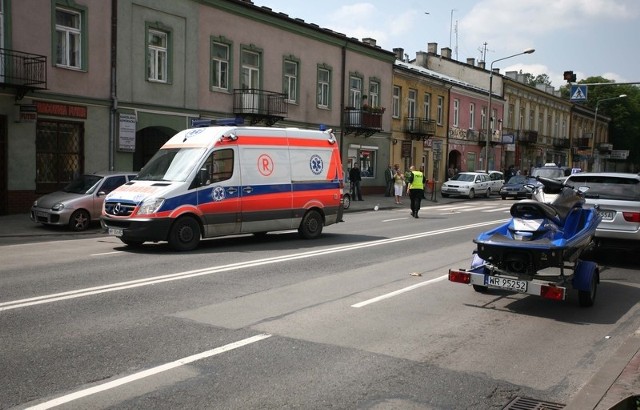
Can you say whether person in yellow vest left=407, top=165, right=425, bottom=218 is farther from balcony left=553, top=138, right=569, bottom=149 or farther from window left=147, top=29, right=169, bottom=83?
balcony left=553, top=138, right=569, bottom=149

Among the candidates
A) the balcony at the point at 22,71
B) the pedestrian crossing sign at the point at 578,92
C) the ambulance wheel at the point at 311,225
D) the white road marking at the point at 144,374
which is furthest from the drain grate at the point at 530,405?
the pedestrian crossing sign at the point at 578,92

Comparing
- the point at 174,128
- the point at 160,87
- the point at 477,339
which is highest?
the point at 160,87

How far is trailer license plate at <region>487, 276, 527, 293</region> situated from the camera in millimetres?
7513

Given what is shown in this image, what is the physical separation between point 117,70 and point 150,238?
11958 mm

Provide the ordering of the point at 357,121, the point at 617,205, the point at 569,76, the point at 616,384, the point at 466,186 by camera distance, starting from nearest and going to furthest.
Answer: the point at 616,384 < the point at 617,205 < the point at 569,76 < the point at 357,121 < the point at 466,186

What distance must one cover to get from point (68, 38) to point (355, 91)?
60.9 feet

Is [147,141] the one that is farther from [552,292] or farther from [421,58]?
[421,58]

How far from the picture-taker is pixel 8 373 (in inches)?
199

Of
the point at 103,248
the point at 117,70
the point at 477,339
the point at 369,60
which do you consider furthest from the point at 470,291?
the point at 369,60

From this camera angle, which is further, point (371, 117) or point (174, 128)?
point (371, 117)

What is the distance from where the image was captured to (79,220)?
16406 mm

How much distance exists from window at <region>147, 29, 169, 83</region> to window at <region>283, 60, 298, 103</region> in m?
7.35

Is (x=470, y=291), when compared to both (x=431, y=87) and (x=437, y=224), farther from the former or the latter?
(x=431, y=87)

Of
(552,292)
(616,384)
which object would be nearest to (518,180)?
(552,292)
